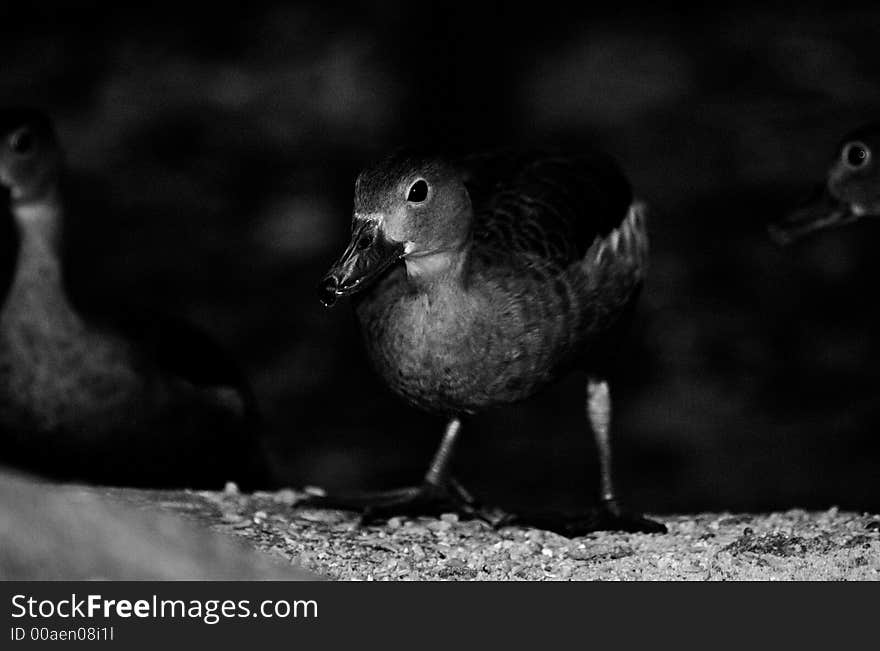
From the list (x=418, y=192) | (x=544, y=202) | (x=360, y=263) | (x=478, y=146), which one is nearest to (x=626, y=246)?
(x=544, y=202)

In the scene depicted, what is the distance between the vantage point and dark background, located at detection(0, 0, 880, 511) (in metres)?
9.72

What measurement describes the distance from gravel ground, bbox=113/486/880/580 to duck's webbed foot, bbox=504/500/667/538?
61 millimetres

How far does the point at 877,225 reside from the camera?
1055cm

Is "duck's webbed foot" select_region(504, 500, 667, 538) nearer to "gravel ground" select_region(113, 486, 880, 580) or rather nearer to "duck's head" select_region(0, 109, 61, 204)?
"gravel ground" select_region(113, 486, 880, 580)

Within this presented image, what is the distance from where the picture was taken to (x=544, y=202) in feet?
19.3

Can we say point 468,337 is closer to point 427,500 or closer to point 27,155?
point 427,500

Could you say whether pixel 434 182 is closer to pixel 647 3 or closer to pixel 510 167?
pixel 510 167

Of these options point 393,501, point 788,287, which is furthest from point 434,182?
point 788,287

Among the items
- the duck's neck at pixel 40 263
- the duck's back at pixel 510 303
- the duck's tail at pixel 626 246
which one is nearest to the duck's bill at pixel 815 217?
the duck's tail at pixel 626 246

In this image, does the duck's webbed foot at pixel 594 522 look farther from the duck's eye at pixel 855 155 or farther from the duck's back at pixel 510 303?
the duck's eye at pixel 855 155

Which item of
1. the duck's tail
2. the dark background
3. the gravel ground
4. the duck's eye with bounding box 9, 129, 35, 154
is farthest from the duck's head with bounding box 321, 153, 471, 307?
the dark background

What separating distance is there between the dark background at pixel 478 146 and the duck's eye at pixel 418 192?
415 centimetres

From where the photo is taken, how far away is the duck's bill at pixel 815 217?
7.08 meters

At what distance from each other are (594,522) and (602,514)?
4.2 inches
